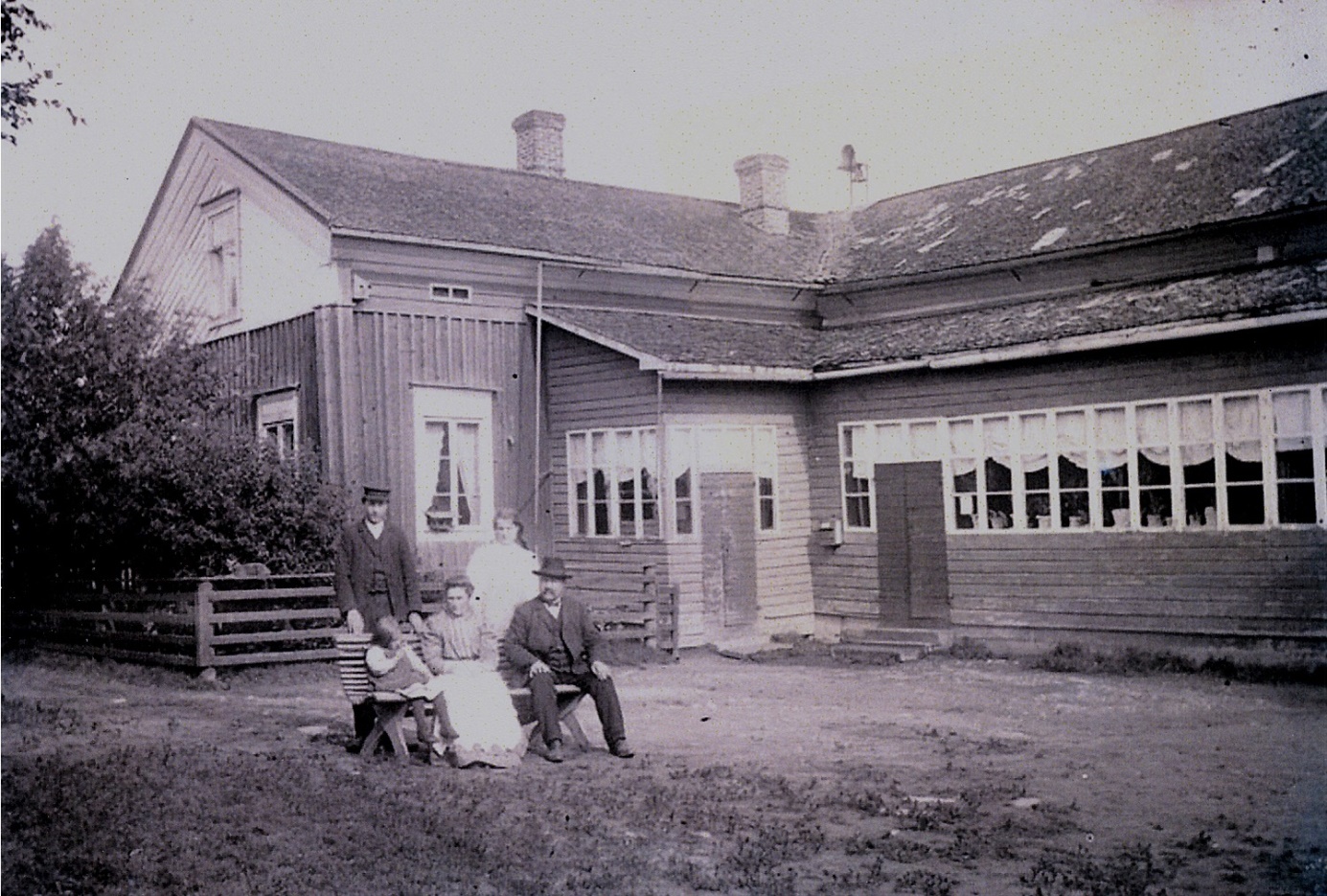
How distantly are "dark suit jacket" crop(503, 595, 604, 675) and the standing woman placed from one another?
5.66 feet

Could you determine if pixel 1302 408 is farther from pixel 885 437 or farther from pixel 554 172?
pixel 554 172

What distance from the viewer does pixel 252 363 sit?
55.8 feet

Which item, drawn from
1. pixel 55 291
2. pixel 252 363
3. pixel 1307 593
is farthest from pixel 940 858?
pixel 252 363

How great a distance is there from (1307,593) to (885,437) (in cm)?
545

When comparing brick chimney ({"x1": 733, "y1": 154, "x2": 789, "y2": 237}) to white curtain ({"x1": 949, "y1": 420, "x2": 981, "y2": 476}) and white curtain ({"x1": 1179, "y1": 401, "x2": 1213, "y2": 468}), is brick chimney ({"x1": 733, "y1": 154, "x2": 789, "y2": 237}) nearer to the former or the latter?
white curtain ({"x1": 949, "y1": 420, "x2": 981, "y2": 476})

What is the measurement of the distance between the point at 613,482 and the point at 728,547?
1.70m

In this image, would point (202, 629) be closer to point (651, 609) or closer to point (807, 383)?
point (651, 609)

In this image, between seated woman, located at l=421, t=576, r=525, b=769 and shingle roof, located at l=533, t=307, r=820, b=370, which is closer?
seated woman, located at l=421, t=576, r=525, b=769

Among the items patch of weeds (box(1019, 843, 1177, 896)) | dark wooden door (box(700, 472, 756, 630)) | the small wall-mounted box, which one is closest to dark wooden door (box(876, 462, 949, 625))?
the small wall-mounted box

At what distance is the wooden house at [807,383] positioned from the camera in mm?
13422

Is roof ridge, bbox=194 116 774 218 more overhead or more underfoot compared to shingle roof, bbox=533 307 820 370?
more overhead

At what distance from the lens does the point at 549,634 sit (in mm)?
9156

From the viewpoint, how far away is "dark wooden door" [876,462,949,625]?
1555 centimetres

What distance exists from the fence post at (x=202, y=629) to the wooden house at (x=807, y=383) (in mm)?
3271
